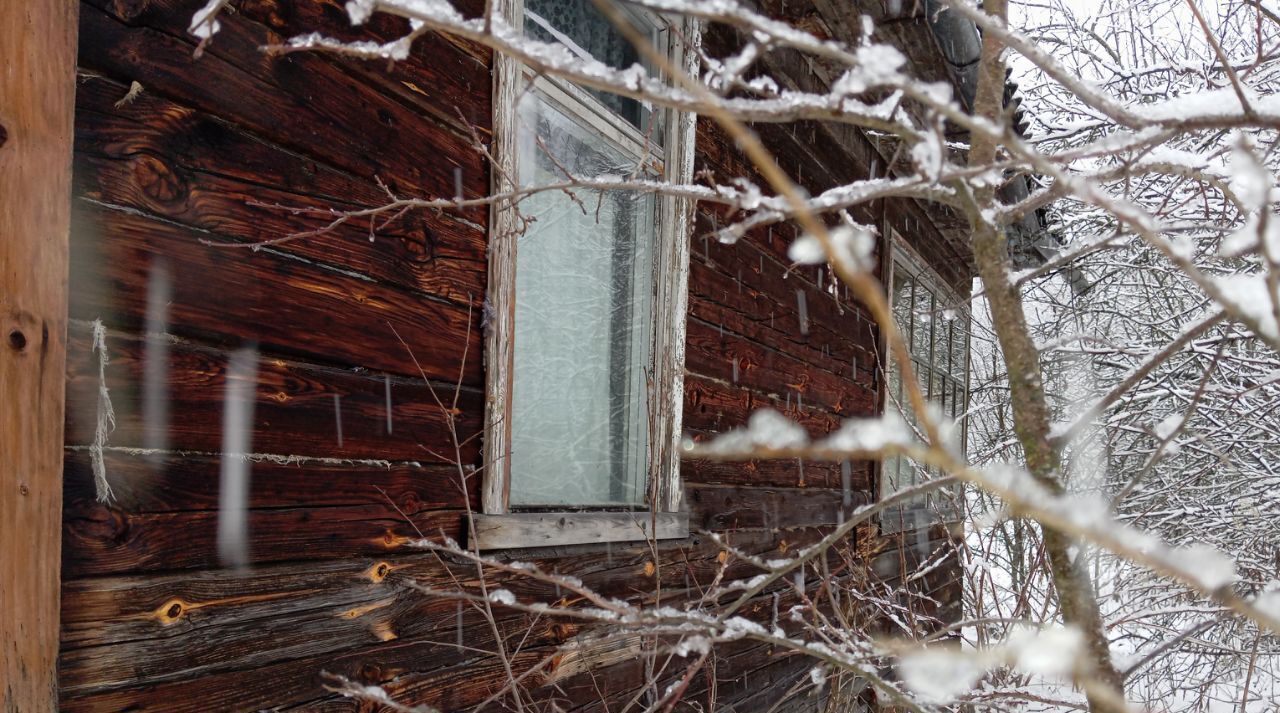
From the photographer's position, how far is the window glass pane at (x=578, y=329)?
8.03ft

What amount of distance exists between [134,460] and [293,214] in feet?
1.80

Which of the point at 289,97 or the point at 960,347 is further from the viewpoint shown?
the point at 960,347

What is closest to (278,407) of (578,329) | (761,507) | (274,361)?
(274,361)

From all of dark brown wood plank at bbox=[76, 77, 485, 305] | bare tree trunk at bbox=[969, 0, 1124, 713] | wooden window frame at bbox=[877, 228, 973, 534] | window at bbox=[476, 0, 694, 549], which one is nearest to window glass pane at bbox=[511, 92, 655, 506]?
window at bbox=[476, 0, 694, 549]

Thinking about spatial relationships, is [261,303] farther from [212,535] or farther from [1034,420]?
[1034,420]

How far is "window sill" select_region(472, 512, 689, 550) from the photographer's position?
6.97 feet

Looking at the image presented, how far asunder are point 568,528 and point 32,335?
142cm

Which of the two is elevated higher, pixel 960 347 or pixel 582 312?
pixel 960 347

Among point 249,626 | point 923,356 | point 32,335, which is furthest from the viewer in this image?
point 923,356

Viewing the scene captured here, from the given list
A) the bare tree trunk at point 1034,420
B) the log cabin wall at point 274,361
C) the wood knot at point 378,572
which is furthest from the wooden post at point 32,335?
the bare tree trunk at point 1034,420

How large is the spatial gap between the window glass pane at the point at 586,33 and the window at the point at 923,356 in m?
2.92

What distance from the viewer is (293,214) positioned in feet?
→ 5.62

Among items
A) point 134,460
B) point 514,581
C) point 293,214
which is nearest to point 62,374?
point 134,460

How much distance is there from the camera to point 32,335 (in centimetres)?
126
